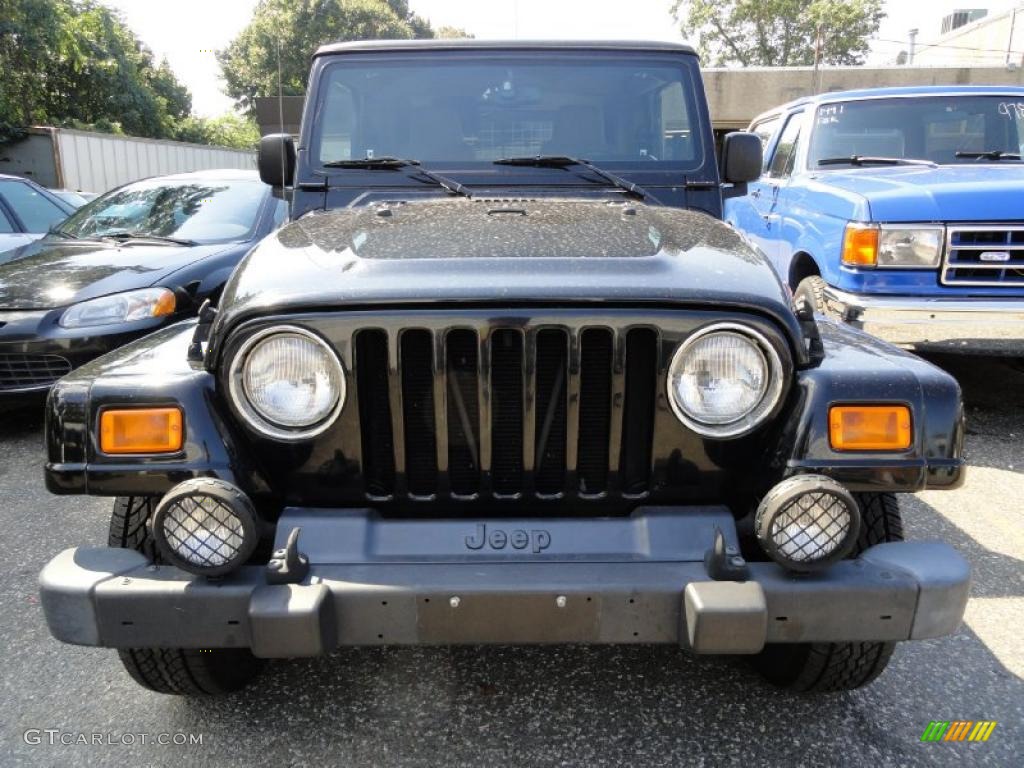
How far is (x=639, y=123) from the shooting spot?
3.04 m

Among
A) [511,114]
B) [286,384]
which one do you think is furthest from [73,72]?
[286,384]

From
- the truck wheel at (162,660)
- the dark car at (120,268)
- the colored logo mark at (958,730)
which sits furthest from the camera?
the dark car at (120,268)

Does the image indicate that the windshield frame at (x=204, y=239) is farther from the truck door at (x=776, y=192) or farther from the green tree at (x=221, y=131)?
the green tree at (x=221, y=131)

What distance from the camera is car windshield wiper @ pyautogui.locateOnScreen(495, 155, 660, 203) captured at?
115 inches

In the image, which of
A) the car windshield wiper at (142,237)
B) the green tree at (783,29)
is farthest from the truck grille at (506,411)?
the green tree at (783,29)

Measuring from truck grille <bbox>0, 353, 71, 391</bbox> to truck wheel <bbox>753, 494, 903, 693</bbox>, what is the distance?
4034 mm

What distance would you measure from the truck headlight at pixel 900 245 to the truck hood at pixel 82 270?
12.8 ft

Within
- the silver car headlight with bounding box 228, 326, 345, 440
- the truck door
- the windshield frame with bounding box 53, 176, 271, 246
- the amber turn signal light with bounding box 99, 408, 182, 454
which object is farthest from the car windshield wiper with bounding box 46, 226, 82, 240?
the truck door

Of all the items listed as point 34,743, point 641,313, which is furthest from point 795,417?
point 34,743

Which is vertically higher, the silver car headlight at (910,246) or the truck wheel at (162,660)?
the silver car headlight at (910,246)

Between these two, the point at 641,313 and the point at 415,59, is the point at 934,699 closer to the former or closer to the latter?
the point at 641,313

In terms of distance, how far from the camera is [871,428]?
6.17 feet

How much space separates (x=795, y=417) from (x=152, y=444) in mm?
1495

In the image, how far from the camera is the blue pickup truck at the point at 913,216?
14.3 ft
